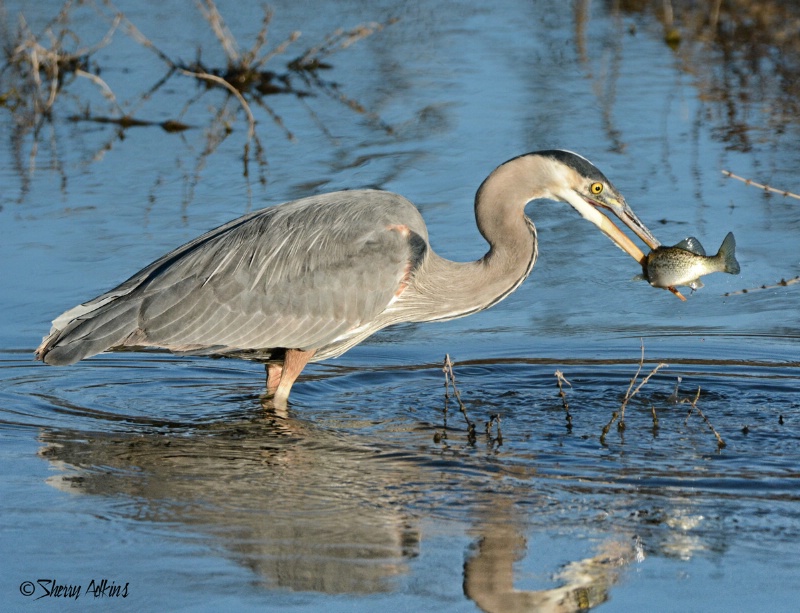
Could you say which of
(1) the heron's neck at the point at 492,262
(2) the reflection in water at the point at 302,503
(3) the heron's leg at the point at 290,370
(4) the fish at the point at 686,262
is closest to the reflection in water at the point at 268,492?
(2) the reflection in water at the point at 302,503

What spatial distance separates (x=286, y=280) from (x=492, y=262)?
1.04 meters

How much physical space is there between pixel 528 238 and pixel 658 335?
3.63 feet

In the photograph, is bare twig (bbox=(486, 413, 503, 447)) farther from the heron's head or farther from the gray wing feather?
the heron's head

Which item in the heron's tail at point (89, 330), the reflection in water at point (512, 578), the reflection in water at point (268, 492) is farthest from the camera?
the heron's tail at point (89, 330)

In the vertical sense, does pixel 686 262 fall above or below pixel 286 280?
above

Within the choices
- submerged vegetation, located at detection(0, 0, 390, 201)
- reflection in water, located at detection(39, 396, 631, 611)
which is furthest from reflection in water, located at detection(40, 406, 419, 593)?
submerged vegetation, located at detection(0, 0, 390, 201)

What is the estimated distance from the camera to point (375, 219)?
659cm

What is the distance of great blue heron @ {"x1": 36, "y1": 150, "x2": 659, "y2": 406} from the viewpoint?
650cm

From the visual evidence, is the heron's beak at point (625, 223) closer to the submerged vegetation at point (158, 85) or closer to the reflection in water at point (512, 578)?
the reflection in water at point (512, 578)

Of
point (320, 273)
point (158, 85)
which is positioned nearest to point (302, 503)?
point (320, 273)

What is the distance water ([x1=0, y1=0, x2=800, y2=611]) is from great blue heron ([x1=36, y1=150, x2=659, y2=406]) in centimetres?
38

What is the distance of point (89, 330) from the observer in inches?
251

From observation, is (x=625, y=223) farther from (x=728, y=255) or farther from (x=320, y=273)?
(x=320, y=273)

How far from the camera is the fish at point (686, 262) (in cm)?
588
